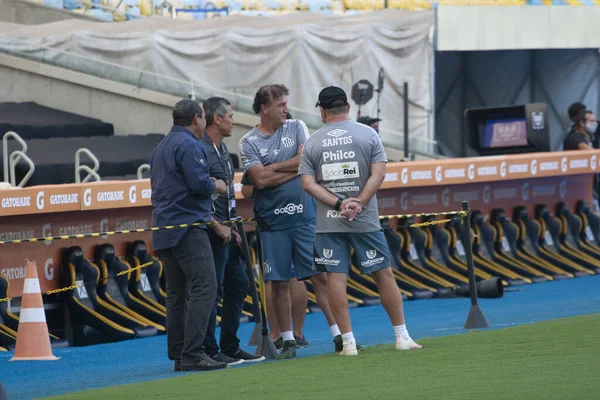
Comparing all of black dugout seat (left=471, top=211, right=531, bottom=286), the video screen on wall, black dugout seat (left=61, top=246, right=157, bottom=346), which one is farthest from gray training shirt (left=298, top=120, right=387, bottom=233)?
the video screen on wall

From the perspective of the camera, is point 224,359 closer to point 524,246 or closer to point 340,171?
point 340,171

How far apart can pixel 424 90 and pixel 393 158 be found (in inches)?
62.5

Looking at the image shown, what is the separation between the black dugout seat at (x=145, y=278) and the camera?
533 inches

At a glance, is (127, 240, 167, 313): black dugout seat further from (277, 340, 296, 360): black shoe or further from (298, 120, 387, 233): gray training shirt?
(298, 120, 387, 233): gray training shirt

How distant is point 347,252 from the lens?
9.88 m

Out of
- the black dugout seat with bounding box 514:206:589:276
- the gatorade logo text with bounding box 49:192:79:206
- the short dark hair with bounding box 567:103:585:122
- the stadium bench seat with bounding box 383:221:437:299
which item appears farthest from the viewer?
the short dark hair with bounding box 567:103:585:122

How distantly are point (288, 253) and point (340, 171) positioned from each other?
0.96 metres

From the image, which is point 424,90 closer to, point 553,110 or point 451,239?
point 553,110

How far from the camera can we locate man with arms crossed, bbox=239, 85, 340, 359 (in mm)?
10391

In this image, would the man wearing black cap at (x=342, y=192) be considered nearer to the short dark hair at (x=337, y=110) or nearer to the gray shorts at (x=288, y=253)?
the short dark hair at (x=337, y=110)

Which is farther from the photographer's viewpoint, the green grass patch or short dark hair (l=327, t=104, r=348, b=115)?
short dark hair (l=327, t=104, r=348, b=115)

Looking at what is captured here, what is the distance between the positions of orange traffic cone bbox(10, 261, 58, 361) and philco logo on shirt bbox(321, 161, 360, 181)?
2.77m

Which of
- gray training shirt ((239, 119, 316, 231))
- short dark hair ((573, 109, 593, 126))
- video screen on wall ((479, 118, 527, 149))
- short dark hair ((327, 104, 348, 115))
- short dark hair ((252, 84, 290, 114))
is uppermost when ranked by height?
short dark hair ((573, 109, 593, 126))

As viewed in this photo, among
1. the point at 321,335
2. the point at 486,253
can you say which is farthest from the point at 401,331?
the point at 486,253
